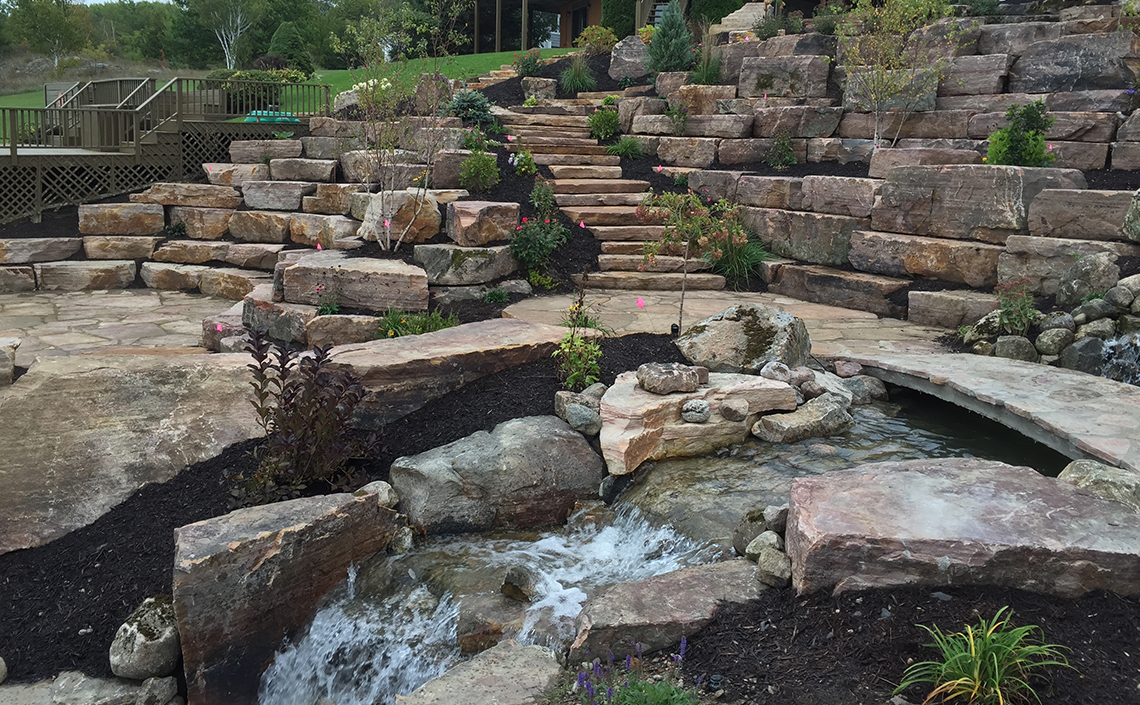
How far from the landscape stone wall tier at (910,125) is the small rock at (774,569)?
8.21 m

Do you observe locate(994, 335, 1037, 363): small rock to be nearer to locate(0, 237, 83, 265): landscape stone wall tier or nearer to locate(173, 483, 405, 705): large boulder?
locate(173, 483, 405, 705): large boulder

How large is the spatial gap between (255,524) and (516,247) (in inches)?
207

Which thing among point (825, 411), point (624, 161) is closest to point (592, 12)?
point (624, 161)

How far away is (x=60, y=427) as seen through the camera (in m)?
4.72

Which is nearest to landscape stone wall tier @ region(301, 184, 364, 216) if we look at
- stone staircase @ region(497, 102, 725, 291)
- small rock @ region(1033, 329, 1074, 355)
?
stone staircase @ region(497, 102, 725, 291)

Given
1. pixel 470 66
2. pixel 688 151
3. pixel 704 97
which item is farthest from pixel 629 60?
pixel 470 66

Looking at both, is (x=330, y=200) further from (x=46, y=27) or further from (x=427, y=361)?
(x=46, y=27)

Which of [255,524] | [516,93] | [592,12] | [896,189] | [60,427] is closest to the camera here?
[255,524]

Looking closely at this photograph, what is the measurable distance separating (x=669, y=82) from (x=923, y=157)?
506 cm

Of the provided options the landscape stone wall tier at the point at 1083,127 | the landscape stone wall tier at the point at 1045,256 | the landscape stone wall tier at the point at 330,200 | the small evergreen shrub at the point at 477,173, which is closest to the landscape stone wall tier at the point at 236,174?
the landscape stone wall tier at the point at 330,200

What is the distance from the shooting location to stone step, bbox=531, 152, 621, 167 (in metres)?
11.3

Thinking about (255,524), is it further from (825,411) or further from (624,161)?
(624,161)

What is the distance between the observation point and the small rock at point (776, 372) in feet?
17.4

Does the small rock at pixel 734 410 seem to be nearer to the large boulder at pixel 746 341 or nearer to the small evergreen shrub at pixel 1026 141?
the large boulder at pixel 746 341
